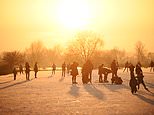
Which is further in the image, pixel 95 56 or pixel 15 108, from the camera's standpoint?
pixel 95 56

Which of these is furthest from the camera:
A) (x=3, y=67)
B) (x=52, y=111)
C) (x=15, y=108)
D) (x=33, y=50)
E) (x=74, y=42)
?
(x=33, y=50)

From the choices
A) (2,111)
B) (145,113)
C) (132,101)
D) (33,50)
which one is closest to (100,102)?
(132,101)

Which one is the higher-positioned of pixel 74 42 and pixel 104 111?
pixel 74 42

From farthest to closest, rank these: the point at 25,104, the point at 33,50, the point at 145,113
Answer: the point at 33,50, the point at 25,104, the point at 145,113

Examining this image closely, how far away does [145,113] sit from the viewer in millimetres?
12828

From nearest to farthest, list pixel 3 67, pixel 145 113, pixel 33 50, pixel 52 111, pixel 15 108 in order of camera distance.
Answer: pixel 145 113 → pixel 52 111 → pixel 15 108 → pixel 3 67 → pixel 33 50

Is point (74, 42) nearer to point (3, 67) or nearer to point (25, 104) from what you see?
point (3, 67)

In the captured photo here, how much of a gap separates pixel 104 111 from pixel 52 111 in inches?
84.4

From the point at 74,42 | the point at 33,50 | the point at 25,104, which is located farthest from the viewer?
the point at 33,50

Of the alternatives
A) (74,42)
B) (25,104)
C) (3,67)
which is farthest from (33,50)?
(25,104)

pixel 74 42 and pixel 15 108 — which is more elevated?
pixel 74 42

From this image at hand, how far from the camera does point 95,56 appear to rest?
387 feet

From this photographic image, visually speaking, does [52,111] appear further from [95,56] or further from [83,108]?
[95,56]

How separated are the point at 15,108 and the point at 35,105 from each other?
1171 millimetres
